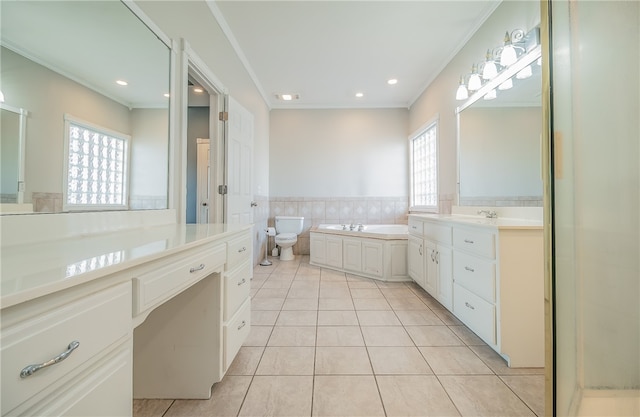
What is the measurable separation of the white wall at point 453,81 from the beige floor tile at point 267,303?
226 centimetres

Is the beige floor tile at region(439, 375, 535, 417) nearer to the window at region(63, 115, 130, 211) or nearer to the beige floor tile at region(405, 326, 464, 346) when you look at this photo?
the beige floor tile at region(405, 326, 464, 346)

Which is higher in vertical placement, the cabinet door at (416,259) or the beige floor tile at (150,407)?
the cabinet door at (416,259)

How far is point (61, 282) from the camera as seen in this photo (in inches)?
17.1

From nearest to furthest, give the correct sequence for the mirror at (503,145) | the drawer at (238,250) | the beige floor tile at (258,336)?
the drawer at (238,250), the beige floor tile at (258,336), the mirror at (503,145)

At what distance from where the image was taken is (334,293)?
2.58 metres

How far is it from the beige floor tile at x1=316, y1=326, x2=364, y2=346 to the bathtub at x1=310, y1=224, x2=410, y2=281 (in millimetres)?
1319

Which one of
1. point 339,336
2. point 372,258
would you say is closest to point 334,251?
point 372,258

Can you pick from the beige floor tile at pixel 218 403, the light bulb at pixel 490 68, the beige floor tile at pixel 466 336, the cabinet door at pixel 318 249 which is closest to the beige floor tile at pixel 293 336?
the beige floor tile at pixel 218 403

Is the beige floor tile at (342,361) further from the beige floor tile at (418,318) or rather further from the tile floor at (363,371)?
the beige floor tile at (418,318)

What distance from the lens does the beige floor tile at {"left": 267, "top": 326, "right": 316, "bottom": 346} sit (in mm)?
1644

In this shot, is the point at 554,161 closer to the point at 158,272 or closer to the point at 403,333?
the point at 158,272

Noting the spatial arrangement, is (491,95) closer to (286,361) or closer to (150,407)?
(286,361)

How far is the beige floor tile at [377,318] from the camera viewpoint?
6.33 feet

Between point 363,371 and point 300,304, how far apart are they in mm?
992
